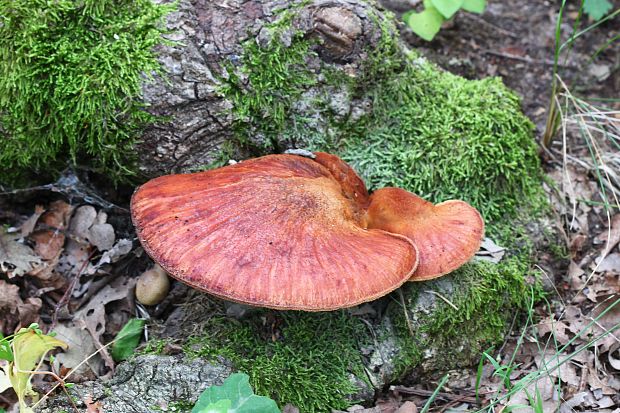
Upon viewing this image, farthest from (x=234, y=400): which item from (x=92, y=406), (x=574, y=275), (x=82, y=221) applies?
(x=574, y=275)

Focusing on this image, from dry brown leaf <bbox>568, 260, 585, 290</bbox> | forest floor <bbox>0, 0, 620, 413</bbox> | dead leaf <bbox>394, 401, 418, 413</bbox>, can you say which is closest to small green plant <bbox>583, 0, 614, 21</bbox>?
forest floor <bbox>0, 0, 620, 413</bbox>

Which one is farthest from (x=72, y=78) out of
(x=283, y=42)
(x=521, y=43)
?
(x=521, y=43)

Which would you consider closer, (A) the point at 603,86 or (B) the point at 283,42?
(B) the point at 283,42

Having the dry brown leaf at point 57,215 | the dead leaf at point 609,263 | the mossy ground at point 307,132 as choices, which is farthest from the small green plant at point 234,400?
the dead leaf at point 609,263

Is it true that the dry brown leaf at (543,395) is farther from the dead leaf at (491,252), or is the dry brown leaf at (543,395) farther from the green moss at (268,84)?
the green moss at (268,84)

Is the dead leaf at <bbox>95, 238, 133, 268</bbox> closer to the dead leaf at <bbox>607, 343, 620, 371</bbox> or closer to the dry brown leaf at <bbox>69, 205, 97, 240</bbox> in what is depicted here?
the dry brown leaf at <bbox>69, 205, 97, 240</bbox>

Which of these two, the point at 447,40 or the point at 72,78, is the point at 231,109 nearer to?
the point at 72,78
